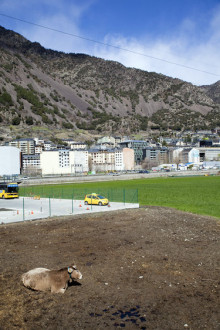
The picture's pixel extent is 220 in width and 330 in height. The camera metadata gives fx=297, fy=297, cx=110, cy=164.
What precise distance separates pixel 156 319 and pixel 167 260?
4.86 metres

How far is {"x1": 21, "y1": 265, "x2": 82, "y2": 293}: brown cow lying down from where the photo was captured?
9.76 metres

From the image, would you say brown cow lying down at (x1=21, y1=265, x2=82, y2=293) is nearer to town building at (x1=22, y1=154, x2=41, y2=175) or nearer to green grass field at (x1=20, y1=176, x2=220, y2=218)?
green grass field at (x1=20, y1=176, x2=220, y2=218)

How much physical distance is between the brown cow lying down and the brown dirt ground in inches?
8.9

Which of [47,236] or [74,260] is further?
[47,236]

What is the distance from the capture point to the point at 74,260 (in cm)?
1301

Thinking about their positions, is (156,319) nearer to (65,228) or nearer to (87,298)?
(87,298)

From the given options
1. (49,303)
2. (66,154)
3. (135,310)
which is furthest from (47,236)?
(66,154)

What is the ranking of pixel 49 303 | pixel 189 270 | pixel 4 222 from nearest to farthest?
1. pixel 49 303
2. pixel 189 270
3. pixel 4 222

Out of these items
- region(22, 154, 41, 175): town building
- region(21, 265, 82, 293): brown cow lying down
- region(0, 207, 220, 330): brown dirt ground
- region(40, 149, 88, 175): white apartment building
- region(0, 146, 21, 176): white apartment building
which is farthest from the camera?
region(22, 154, 41, 175): town building

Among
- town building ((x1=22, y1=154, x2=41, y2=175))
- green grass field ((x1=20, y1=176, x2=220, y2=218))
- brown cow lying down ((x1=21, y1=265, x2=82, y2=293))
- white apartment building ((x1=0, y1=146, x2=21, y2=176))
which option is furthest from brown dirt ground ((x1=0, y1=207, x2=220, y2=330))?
town building ((x1=22, y1=154, x2=41, y2=175))

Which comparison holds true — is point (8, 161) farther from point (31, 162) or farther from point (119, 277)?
point (119, 277)

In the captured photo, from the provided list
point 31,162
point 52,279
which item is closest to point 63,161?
point 31,162

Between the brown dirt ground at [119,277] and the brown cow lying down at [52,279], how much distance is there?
23cm

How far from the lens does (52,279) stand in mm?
9867
